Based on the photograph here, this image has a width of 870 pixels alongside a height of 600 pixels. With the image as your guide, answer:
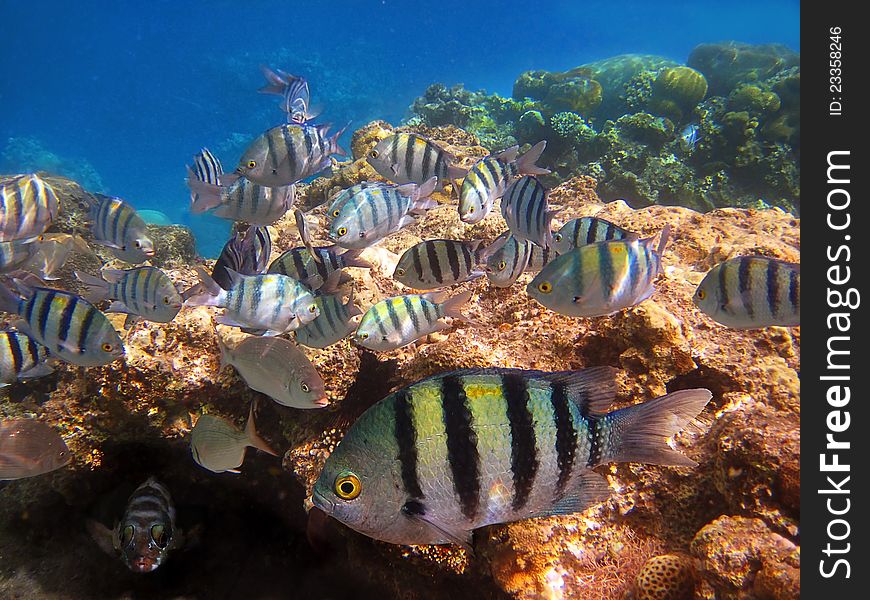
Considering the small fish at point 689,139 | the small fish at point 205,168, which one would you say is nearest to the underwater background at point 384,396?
the small fish at point 205,168

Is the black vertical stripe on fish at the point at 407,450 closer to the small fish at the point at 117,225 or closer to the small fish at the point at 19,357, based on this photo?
the small fish at the point at 19,357

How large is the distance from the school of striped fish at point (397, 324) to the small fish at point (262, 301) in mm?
12

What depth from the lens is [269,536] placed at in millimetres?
4387

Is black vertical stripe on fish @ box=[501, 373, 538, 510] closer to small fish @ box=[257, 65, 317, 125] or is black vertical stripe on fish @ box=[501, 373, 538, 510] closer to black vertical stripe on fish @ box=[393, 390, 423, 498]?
black vertical stripe on fish @ box=[393, 390, 423, 498]

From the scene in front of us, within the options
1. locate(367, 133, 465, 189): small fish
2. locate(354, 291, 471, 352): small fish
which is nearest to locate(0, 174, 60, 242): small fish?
locate(367, 133, 465, 189): small fish

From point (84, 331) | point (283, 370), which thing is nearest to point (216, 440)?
point (283, 370)

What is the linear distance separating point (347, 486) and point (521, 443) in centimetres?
54

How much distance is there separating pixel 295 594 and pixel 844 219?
5.10m

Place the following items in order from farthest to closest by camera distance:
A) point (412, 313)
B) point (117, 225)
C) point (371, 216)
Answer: point (117, 225)
point (371, 216)
point (412, 313)

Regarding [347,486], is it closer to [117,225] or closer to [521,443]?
[521,443]

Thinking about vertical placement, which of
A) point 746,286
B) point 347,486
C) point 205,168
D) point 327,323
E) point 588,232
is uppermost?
point 205,168

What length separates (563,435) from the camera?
1.37 metres

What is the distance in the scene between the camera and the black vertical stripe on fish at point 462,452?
1.32 meters

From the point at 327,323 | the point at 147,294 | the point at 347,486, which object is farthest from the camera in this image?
the point at 147,294
